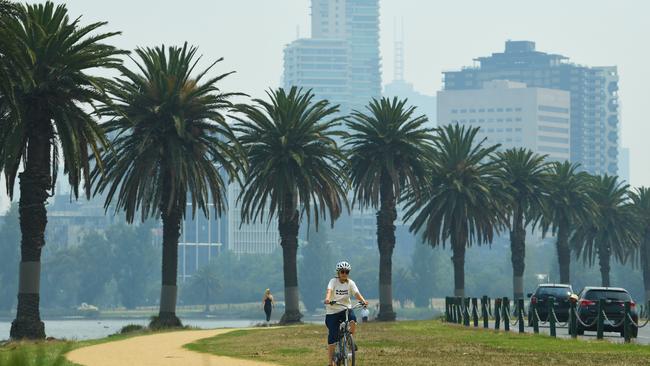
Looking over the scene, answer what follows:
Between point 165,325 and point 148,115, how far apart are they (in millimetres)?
9814

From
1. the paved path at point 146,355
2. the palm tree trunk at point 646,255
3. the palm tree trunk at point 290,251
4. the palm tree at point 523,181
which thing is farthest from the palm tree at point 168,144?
the palm tree trunk at point 646,255

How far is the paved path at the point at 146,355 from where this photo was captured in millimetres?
36312

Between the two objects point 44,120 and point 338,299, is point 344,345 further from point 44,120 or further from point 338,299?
point 44,120

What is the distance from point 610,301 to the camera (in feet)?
177

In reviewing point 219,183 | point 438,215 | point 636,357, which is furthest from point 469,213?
point 636,357

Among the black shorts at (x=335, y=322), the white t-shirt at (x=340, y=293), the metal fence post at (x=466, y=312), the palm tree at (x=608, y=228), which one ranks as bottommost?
the metal fence post at (x=466, y=312)

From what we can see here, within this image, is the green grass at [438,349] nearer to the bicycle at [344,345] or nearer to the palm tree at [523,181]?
the bicycle at [344,345]

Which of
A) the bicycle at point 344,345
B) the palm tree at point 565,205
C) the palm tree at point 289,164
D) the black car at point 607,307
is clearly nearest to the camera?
the bicycle at point 344,345

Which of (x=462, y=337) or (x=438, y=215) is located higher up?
(x=438, y=215)

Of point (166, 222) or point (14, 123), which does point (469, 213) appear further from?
point (14, 123)

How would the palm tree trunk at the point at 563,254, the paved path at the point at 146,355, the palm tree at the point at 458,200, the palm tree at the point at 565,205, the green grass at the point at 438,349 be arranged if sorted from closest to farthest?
the paved path at the point at 146,355 < the green grass at the point at 438,349 < the palm tree at the point at 458,200 < the palm tree at the point at 565,205 < the palm tree trunk at the point at 563,254

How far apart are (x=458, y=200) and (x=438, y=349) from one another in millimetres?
54129

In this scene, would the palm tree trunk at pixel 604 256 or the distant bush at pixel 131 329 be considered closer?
the distant bush at pixel 131 329

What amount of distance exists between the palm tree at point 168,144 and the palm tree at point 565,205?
4293 cm
